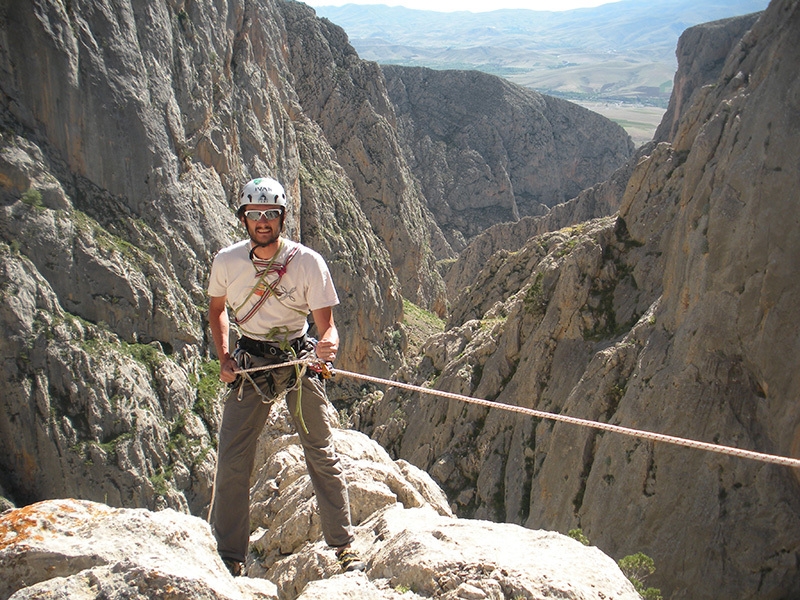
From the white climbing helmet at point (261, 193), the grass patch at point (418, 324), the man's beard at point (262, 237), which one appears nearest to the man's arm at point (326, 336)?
the man's beard at point (262, 237)

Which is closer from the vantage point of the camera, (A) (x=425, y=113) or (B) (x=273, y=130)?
(B) (x=273, y=130)

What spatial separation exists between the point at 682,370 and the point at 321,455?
832cm

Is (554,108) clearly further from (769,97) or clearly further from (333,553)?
(333,553)

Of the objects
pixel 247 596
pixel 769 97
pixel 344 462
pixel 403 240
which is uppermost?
pixel 769 97

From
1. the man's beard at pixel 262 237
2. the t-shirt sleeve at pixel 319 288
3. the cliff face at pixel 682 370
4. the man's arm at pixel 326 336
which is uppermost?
the man's beard at pixel 262 237

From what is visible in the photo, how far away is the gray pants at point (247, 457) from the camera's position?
561 cm

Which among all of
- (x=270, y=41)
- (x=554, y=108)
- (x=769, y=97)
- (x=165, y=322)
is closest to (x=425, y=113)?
(x=554, y=108)

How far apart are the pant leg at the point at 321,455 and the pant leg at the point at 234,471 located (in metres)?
0.37

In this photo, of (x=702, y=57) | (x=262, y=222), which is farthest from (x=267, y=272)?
(x=702, y=57)

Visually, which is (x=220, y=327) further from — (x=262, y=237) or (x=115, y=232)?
(x=115, y=232)

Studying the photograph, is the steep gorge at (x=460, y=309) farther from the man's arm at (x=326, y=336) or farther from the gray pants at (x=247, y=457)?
the man's arm at (x=326, y=336)

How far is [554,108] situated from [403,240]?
65.0 m

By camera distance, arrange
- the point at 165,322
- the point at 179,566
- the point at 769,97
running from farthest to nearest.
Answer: the point at 165,322, the point at 769,97, the point at 179,566

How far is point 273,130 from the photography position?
126 feet
